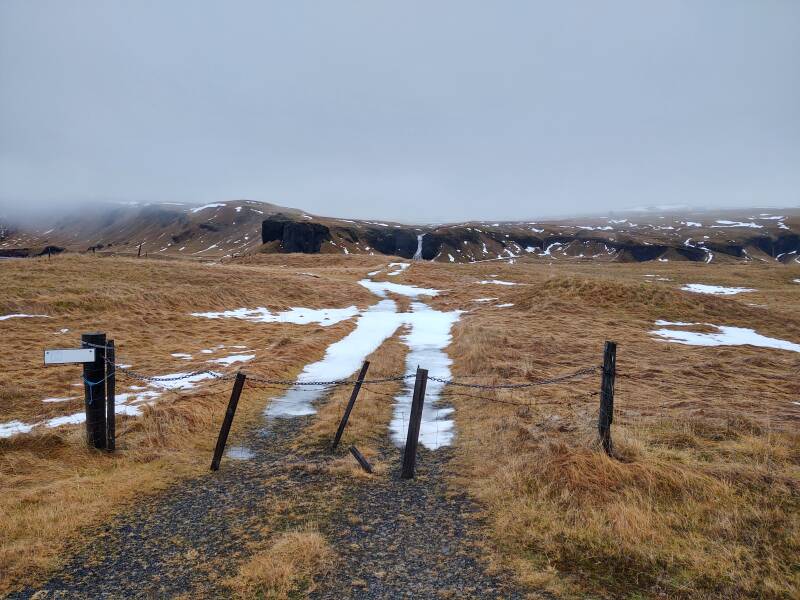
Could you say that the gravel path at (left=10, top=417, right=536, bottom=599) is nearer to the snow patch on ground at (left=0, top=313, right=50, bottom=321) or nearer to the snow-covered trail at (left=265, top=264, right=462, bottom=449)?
the snow-covered trail at (left=265, top=264, right=462, bottom=449)

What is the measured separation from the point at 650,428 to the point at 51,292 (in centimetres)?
3208

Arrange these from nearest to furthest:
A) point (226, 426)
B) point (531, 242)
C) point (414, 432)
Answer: point (414, 432)
point (226, 426)
point (531, 242)

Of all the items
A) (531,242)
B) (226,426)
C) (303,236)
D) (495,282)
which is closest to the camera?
(226,426)

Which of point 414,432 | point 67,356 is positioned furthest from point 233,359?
point 414,432

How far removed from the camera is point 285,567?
19.5 feet

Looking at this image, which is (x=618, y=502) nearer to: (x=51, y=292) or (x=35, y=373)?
(x=35, y=373)

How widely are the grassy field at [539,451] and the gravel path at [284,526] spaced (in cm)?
38

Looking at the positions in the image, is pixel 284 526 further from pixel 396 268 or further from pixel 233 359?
pixel 396 268

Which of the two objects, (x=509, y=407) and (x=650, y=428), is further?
(x=509, y=407)

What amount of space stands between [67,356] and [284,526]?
229 inches

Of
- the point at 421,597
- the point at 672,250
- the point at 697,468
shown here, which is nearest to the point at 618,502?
the point at 697,468

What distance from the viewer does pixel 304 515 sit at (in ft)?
24.6

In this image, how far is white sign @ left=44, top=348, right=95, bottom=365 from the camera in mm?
9047

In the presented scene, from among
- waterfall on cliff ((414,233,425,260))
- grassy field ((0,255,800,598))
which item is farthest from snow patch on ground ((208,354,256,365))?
waterfall on cliff ((414,233,425,260))
